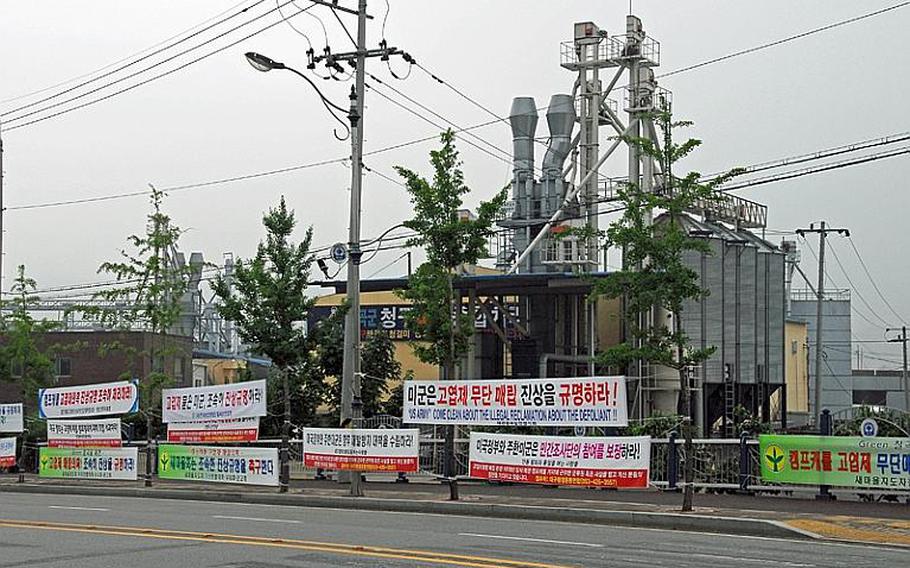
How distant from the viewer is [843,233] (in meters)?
54.3

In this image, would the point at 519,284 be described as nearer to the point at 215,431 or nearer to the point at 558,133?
the point at 558,133

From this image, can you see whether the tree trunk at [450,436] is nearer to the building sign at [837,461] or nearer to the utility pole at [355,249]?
the utility pole at [355,249]

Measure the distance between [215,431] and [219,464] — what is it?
850 millimetres

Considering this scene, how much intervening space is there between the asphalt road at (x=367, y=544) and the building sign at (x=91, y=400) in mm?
9386

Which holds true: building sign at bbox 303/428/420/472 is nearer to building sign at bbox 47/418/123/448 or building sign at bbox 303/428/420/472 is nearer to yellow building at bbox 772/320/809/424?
building sign at bbox 47/418/123/448

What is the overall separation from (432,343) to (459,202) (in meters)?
3.35

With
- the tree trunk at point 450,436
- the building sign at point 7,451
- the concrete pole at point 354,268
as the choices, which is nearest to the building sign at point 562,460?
the tree trunk at point 450,436

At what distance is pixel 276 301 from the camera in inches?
1172

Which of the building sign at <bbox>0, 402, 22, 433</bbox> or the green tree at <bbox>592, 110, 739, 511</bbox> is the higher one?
the green tree at <bbox>592, 110, 739, 511</bbox>

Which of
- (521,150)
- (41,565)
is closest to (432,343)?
(41,565)

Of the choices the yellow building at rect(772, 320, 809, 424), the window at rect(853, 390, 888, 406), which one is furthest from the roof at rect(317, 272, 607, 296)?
the window at rect(853, 390, 888, 406)

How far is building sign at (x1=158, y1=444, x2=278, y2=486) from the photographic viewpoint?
26812 millimetres

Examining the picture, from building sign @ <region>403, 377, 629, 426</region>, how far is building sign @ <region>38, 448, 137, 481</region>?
9096mm

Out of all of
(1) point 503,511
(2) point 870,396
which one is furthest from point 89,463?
(2) point 870,396
